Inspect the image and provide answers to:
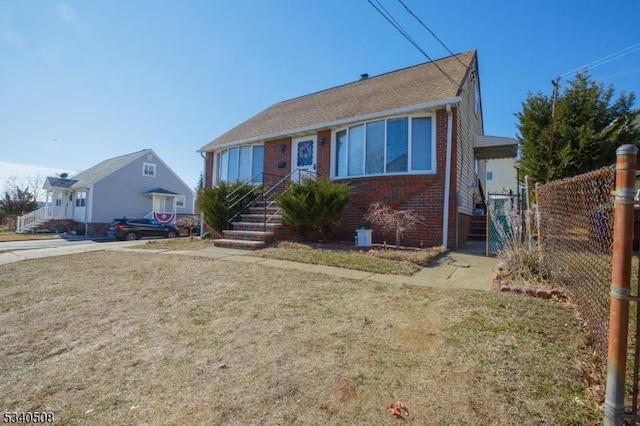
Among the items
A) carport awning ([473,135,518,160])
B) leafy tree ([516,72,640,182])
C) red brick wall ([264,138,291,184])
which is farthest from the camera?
red brick wall ([264,138,291,184])

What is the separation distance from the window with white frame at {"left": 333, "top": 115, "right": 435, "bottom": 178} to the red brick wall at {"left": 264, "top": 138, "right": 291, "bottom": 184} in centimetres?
242

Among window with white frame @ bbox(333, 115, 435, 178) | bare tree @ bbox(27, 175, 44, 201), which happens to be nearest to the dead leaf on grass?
window with white frame @ bbox(333, 115, 435, 178)

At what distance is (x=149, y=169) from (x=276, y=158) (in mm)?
22805

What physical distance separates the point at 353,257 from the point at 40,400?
4.95 m

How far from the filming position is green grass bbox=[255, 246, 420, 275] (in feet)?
18.6

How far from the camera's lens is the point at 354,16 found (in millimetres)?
7223

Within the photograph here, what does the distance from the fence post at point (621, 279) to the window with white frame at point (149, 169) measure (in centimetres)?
3305

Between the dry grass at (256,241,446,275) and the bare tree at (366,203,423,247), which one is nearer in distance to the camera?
the dry grass at (256,241,446,275)

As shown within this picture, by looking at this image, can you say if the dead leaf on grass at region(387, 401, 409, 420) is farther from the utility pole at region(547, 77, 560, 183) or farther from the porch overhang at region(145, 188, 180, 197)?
the porch overhang at region(145, 188, 180, 197)

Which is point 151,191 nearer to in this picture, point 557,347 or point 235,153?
point 235,153

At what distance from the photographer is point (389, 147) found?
30.1ft

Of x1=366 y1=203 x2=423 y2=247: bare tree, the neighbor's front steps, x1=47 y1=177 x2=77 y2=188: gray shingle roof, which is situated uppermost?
x1=47 y1=177 x2=77 y2=188: gray shingle roof

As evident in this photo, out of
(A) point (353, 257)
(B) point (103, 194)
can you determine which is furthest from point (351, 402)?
(B) point (103, 194)

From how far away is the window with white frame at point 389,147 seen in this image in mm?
8758
